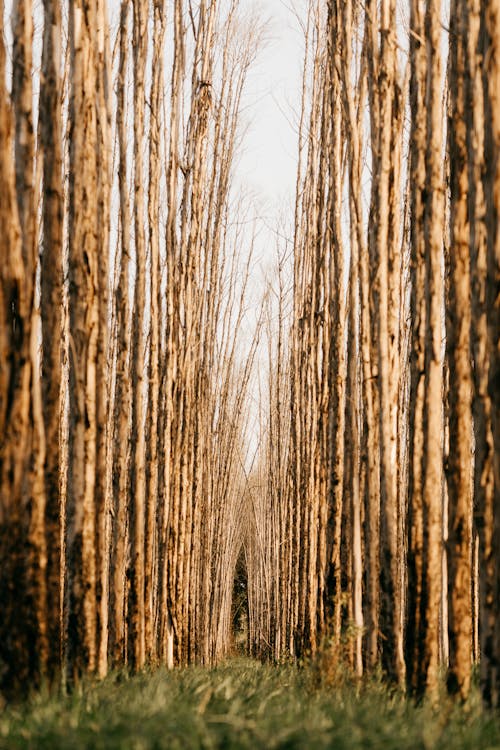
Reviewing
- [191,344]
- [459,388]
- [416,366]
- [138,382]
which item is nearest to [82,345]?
[416,366]

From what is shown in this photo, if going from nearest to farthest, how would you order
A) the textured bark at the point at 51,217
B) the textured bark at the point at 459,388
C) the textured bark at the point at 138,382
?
the textured bark at the point at 459,388, the textured bark at the point at 51,217, the textured bark at the point at 138,382

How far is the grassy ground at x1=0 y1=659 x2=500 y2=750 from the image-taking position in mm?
2604

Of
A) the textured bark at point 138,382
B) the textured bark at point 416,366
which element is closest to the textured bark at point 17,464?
the textured bark at point 416,366

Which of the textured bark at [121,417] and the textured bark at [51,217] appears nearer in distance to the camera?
the textured bark at [51,217]

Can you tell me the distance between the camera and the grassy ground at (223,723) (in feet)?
8.54

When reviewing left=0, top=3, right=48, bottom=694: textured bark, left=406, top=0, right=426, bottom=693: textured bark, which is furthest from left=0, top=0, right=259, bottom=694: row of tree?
left=406, top=0, right=426, bottom=693: textured bark

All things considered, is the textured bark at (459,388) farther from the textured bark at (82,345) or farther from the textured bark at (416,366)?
the textured bark at (82,345)

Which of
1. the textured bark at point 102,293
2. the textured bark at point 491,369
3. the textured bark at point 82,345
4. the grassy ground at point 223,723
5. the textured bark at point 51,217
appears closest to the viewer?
the grassy ground at point 223,723

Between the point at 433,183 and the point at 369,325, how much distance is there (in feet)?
5.92

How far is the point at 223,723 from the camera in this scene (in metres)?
2.91

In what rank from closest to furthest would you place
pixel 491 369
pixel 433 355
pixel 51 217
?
pixel 491 369, pixel 51 217, pixel 433 355

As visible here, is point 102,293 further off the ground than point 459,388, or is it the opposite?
point 102,293

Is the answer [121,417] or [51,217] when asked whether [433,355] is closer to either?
[51,217]

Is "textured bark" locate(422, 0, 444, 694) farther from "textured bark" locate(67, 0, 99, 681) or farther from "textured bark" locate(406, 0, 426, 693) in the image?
"textured bark" locate(67, 0, 99, 681)
